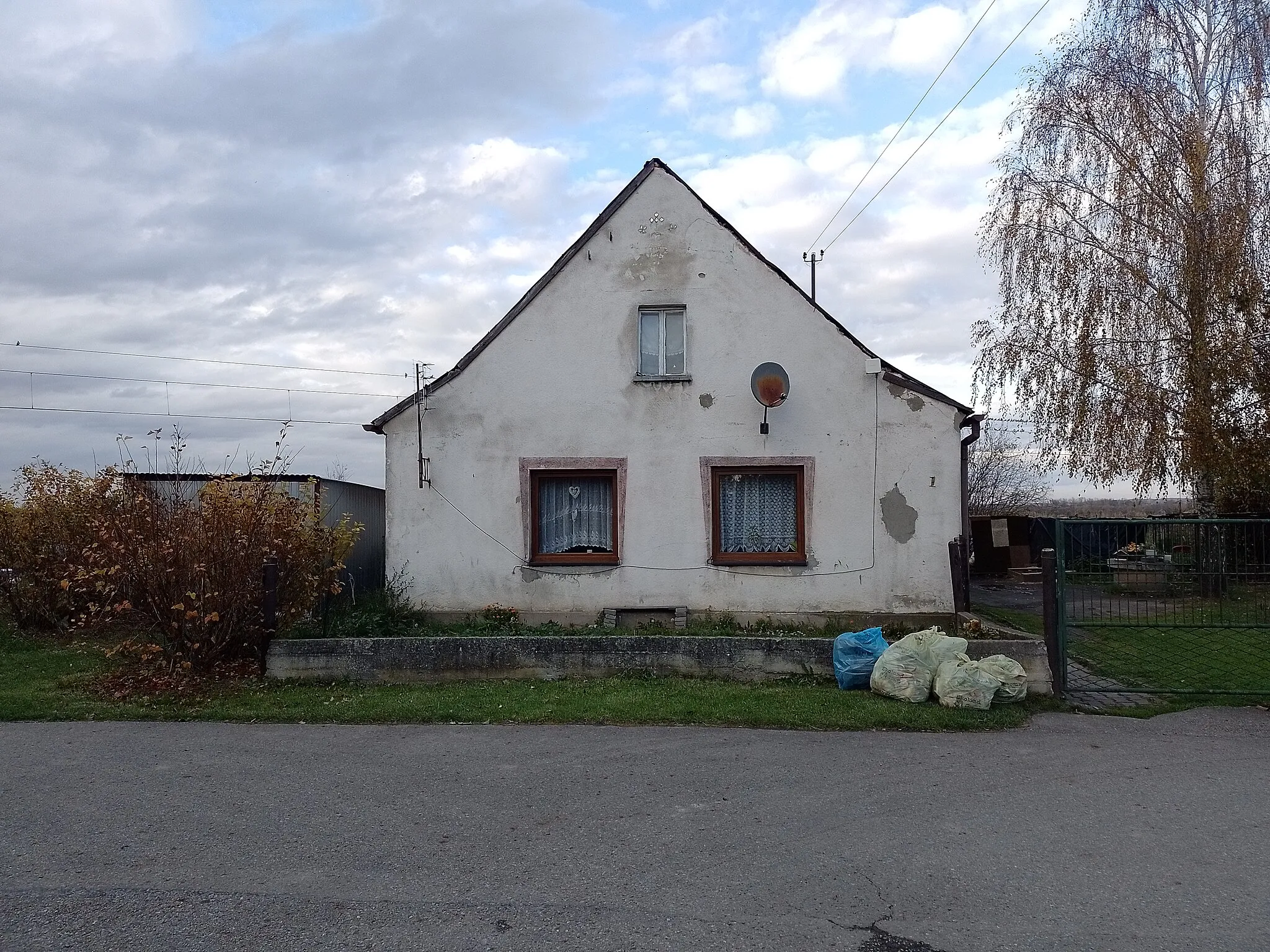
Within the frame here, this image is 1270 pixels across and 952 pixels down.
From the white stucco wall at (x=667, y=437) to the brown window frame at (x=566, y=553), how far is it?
0.40 ft

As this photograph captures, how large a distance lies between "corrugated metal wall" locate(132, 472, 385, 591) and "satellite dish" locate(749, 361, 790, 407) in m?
5.54

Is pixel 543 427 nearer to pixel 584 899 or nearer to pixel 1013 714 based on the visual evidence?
pixel 1013 714

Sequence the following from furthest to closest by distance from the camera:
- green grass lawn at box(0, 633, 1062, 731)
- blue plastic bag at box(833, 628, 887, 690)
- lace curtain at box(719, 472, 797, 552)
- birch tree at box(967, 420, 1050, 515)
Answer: birch tree at box(967, 420, 1050, 515) < lace curtain at box(719, 472, 797, 552) < blue plastic bag at box(833, 628, 887, 690) < green grass lawn at box(0, 633, 1062, 731)

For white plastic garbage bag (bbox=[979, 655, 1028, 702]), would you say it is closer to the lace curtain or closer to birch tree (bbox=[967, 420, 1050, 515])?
the lace curtain

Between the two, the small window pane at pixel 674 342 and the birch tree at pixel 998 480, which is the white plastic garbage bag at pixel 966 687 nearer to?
the small window pane at pixel 674 342

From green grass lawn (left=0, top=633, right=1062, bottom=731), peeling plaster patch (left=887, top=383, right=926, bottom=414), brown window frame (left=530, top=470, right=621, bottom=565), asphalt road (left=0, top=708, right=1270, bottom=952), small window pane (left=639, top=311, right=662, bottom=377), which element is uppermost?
small window pane (left=639, top=311, right=662, bottom=377)

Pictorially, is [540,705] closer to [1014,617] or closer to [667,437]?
[667,437]

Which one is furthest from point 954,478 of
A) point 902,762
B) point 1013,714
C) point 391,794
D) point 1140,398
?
point 1140,398

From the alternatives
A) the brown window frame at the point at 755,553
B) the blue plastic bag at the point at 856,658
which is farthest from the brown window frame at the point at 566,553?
the blue plastic bag at the point at 856,658

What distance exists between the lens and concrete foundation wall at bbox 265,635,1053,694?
33.7ft

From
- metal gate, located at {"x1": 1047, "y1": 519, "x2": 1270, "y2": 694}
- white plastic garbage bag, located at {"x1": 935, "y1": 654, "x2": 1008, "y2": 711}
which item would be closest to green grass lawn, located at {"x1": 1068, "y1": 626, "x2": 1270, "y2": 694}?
metal gate, located at {"x1": 1047, "y1": 519, "x2": 1270, "y2": 694}

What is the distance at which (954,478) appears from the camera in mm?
13125

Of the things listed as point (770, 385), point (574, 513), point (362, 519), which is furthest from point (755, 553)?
point (362, 519)

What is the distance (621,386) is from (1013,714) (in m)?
6.62
